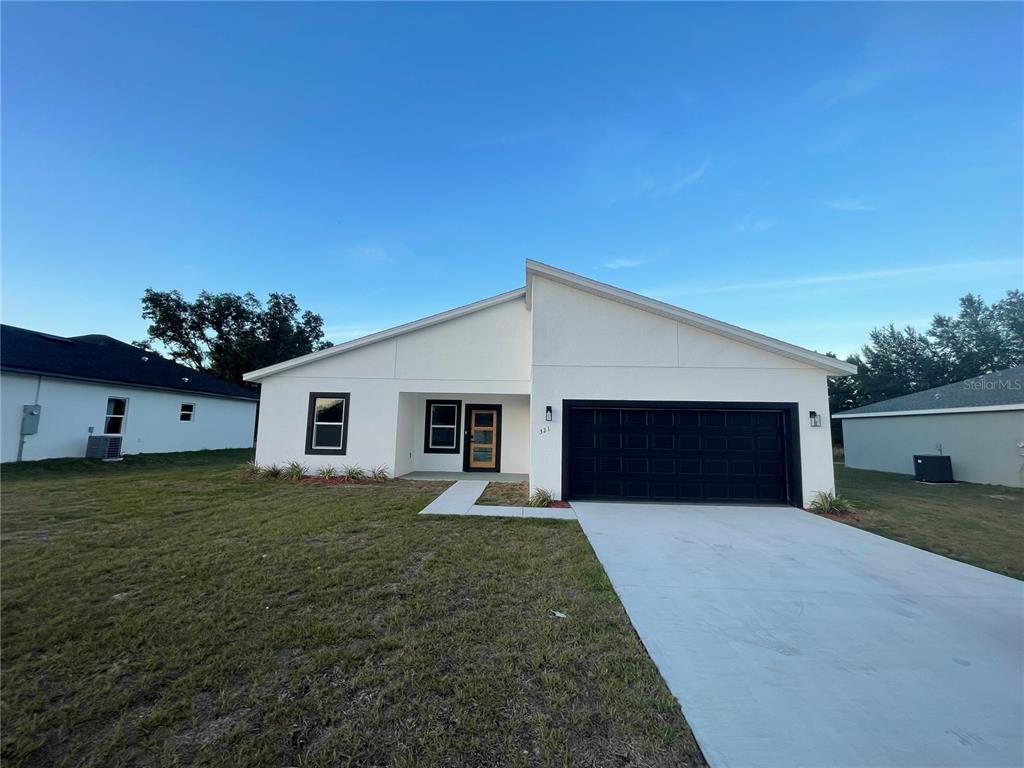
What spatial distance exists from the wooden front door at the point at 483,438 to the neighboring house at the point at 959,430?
15.1 meters

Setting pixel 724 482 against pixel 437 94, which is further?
pixel 437 94

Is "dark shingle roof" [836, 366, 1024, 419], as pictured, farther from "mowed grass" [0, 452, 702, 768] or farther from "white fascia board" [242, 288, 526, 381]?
"mowed grass" [0, 452, 702, 768]

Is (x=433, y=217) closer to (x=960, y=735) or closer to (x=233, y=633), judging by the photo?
(x=233, y=633)

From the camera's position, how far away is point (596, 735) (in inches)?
83.1

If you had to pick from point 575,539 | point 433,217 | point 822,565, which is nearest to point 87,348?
point 433,217

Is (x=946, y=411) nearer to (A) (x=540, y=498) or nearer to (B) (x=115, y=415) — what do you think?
(A) (x=540, y=498)

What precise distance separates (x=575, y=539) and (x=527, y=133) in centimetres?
1085

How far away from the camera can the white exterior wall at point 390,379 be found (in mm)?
10781

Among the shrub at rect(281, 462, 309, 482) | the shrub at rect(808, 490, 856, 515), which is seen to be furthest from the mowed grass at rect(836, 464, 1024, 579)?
the shrub at rect(281, 462, 309, 482)

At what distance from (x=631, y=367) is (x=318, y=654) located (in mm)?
7424

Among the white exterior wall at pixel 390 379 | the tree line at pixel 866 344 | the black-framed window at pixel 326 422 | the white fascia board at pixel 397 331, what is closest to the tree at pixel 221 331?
the tree line at pixel 866 344

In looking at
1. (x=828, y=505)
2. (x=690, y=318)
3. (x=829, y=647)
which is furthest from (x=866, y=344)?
(x=829, y=647)

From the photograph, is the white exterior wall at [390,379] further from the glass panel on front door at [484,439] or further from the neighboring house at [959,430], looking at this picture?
the neighboring house at [959,430]

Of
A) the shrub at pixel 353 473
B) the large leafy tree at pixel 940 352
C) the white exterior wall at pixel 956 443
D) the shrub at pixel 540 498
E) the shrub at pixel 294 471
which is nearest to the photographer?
the shrub at pixel 540 498
